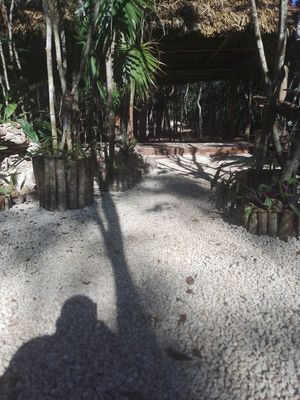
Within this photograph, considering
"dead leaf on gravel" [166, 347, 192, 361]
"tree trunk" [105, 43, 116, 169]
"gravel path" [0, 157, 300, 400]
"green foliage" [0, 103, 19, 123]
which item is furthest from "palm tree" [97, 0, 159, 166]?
"dead leaf on gravel" [166, 347, 192, 361]

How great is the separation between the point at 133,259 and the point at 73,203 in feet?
3.11

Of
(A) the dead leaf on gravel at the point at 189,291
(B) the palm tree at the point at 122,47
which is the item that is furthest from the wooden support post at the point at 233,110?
(A) the dead leaf on gravel at the point at 189,291

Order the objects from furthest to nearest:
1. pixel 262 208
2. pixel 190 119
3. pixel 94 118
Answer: pixel 190 119, pixel 94 118, pixel 262 208

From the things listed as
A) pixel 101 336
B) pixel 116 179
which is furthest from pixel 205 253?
pixel 116 179

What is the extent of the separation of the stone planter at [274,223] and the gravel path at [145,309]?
6cm

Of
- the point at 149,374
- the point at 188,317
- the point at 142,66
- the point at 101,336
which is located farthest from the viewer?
the point at 142,66

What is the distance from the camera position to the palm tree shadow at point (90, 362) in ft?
3.82

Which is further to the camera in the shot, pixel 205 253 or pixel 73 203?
pixel 73 203

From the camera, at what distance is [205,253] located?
2.06 metres

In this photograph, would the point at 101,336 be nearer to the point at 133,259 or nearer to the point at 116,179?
the point at 133,259

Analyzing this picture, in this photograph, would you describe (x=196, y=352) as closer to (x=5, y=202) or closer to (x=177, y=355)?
(x=177, y=355)

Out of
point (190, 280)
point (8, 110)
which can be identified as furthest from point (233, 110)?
point (190, 280)

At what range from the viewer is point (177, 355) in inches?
52.0

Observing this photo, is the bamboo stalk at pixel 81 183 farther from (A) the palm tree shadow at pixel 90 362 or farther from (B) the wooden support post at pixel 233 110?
(B) the wooden support post at pixel 233 110
